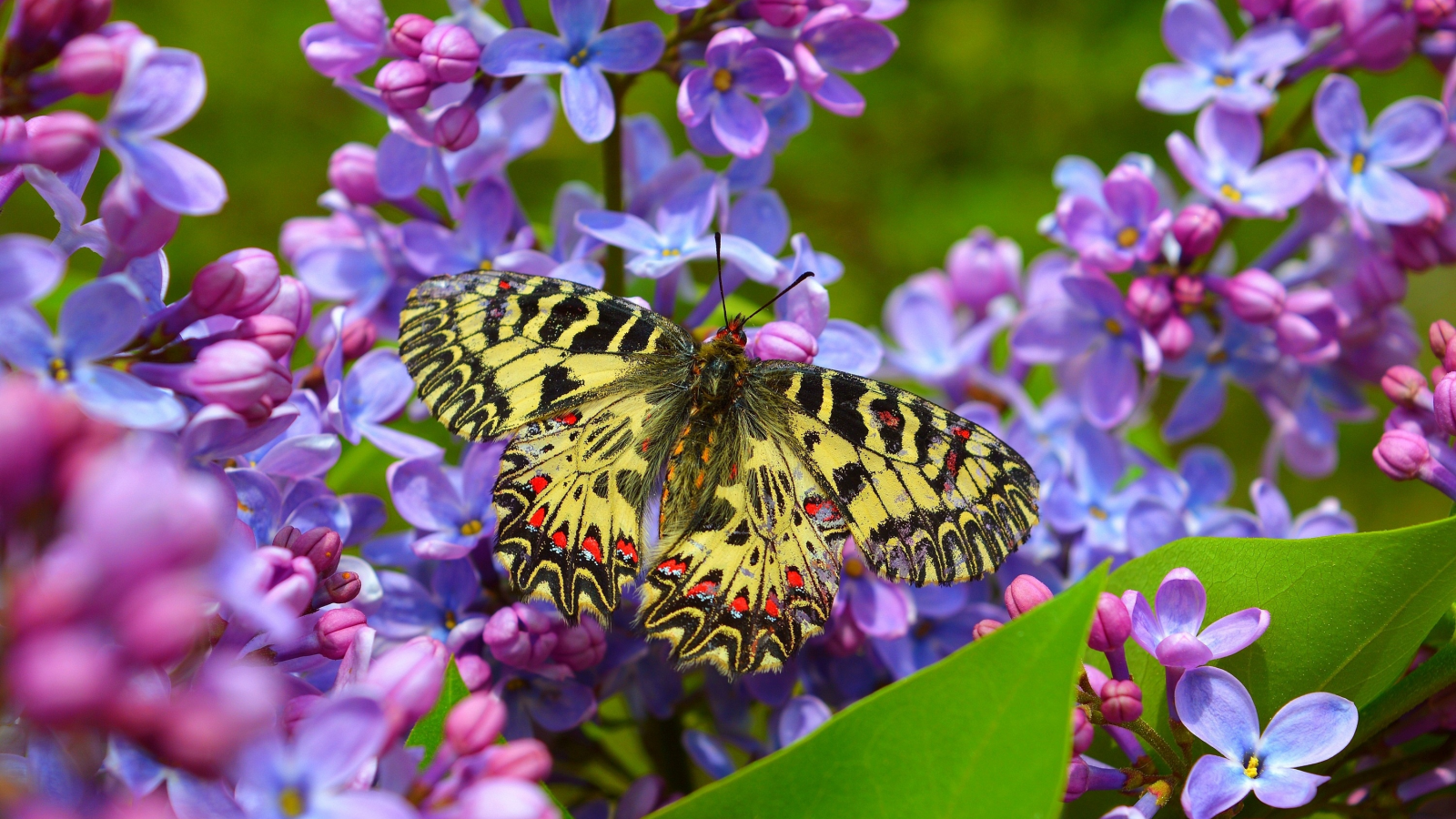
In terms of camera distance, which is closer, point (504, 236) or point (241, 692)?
point (241, 692)

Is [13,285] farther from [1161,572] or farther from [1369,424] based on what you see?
[1369,424]

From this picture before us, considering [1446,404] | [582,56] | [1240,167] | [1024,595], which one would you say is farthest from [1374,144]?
[582,56]

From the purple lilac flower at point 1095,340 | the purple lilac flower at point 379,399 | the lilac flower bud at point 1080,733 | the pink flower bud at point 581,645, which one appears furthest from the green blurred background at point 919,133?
the lilac flower bud at point 1080,733

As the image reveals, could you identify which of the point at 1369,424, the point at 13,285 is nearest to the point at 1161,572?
the point at 13,285

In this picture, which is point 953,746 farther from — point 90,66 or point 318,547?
point 90,66

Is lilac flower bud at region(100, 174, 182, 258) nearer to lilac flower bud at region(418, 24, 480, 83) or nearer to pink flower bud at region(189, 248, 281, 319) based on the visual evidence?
pink flower bud at region(189, 248, 281, 319)

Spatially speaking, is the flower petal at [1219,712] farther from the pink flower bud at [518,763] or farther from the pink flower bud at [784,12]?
the pink flower bud at [784,12]

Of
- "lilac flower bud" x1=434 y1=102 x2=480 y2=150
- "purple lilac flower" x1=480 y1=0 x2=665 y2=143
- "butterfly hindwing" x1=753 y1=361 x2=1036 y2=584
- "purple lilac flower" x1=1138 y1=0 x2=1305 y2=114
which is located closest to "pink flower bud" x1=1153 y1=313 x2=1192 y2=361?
"purple lilac flower" x1=1138 y1=0 x2=1305 y2=114
